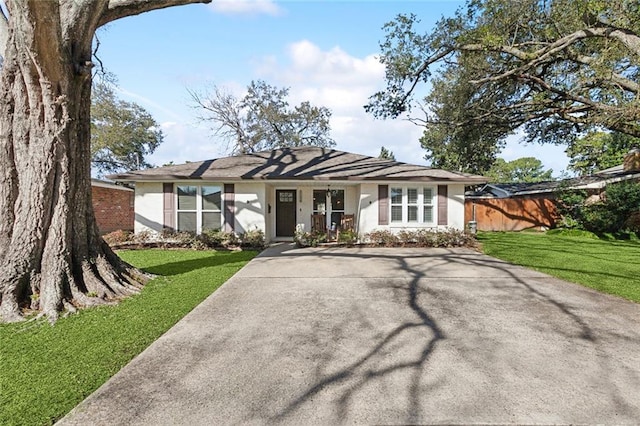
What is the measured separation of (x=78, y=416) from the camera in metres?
2.24

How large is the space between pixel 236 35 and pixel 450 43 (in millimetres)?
7513

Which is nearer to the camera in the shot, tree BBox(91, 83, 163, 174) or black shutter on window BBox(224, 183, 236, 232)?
black shutter on window BBox(224, 183, 236, 232)

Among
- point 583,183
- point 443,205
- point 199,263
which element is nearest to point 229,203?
point 199,263

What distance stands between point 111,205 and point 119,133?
13651 mm

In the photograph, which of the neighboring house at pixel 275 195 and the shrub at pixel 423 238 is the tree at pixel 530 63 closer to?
the neighboring house at pixel 275 195

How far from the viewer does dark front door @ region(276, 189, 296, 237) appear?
41.2 ft

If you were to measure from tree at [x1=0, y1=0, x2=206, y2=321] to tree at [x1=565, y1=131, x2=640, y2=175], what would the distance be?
97.5ft

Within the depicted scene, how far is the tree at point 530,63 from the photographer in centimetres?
841

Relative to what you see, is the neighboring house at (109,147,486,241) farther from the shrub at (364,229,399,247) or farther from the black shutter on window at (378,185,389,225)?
the shrub at (364,229,399,247)

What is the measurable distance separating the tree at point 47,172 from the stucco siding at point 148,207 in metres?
5.95

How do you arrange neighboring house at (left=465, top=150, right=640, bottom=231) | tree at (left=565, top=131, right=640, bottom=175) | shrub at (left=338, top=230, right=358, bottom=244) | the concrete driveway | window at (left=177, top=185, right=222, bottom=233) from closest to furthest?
the concrete driveway < window at (left=177, top=185, right=222, bottom=233) < shrub at (left=338, top=230, right=358, bottom=244) < neighboring house at (left=465, top=150, right=640, bottom=231) < tree at (left=565, top=131, right=640, bottom=175)

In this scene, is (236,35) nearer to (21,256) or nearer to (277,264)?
(277,264)

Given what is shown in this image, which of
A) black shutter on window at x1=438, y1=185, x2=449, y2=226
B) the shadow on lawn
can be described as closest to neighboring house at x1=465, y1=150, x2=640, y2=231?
black shutter on window at x1=438, y1=185, x2=449, y2=226

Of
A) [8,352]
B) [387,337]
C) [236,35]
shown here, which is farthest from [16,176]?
[236,35]
